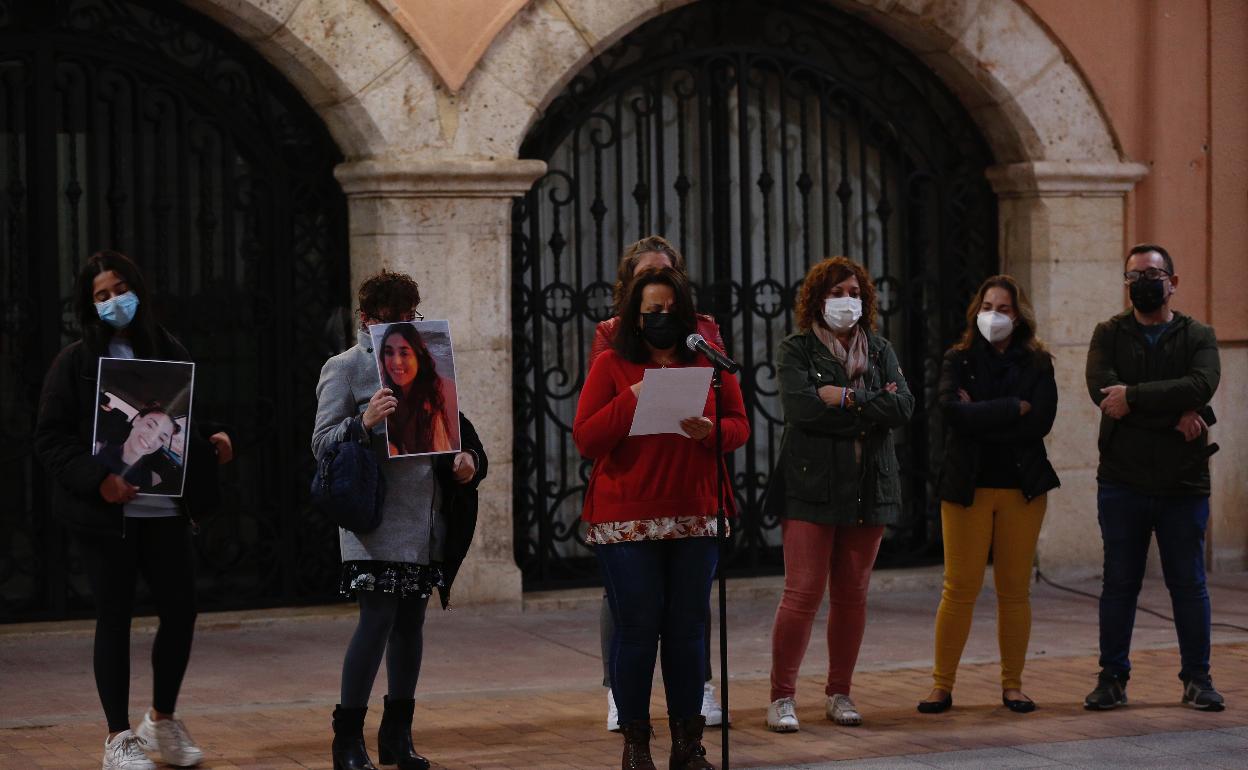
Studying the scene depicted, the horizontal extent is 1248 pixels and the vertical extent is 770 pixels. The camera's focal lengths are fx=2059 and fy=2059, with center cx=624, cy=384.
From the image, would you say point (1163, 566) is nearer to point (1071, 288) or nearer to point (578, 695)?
point (578, 695)

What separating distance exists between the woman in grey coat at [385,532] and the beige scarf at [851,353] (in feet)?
4.93

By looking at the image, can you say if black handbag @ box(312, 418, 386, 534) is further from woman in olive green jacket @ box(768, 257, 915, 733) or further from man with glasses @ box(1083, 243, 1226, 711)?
man with glasses @ box(1083, 243, 1226, 711)

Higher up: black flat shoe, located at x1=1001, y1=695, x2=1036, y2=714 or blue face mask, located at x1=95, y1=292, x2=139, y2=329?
blue face mask, located at x1=95, y1=292, x2=139, y2=329

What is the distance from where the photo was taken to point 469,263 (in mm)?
10070

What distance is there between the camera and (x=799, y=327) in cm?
748

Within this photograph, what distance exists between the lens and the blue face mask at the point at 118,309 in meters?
6.48

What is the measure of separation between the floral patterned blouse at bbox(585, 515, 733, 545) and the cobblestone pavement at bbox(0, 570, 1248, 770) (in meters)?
0.88

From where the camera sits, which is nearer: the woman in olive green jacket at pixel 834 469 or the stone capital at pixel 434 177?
the woman in olive green jacket at pixel 834 469

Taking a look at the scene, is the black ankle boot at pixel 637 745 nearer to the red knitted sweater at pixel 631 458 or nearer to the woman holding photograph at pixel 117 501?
the red knitted sweater at pixel 631 458

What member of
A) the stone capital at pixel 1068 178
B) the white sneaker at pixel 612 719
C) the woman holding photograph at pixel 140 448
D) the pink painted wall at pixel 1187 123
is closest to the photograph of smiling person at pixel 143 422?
the woman holding photograph at pixel 140 448

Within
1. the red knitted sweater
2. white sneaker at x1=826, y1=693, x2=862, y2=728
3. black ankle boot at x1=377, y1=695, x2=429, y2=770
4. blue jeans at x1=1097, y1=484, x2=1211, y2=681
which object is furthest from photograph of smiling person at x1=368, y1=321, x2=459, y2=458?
blue jeans at x1=1097, y1=484, x2=1211, y2=681

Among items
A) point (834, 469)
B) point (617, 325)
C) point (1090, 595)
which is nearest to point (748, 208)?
point (1090, 595)

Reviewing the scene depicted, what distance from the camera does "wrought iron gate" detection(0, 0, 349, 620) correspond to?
975cm

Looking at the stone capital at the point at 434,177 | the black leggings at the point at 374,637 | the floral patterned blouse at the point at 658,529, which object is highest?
the stone capital at the point at 434,177
